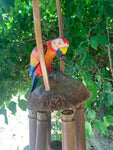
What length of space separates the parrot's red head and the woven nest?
84 millimetres

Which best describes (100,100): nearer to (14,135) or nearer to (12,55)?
(12,55)

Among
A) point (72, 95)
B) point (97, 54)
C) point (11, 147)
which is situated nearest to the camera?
point (72, 95)

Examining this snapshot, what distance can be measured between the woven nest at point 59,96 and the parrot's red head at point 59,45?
8 centimetres

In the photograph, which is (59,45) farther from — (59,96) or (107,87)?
(107,87)

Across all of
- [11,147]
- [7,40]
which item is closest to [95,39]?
[7,40]

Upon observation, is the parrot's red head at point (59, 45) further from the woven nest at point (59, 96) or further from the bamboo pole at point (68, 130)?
the bamboo pole at point (68, 130)

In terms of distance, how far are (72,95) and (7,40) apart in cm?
45

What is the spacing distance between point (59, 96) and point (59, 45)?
164 millimetres

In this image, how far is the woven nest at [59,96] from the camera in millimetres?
397

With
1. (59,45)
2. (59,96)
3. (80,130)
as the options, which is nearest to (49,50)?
(59,45)

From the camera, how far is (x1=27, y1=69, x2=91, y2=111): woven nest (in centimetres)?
40

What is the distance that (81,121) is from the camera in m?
0.49

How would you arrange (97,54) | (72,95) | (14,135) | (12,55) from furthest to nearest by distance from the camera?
(14,135), (97,54), (12,55), (72,95)

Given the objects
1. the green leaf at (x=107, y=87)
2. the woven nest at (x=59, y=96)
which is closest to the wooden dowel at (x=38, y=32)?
the woven nest at (x=59, y=96)
